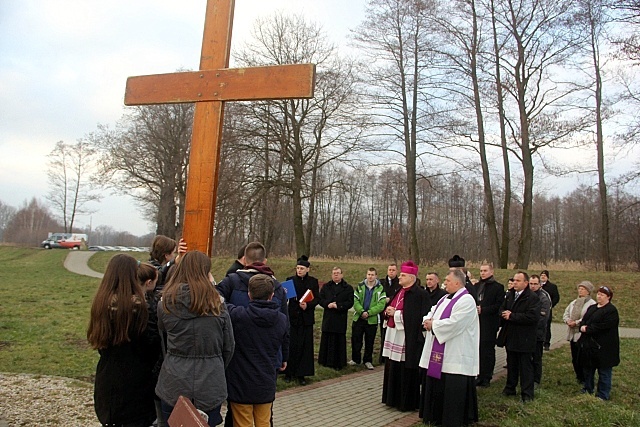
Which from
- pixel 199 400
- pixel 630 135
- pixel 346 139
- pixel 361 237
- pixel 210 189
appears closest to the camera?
pixel 199 400

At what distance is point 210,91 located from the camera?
4.44 m

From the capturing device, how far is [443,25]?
22.5 metres

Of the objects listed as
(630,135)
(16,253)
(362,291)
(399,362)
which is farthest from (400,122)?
(16,253)

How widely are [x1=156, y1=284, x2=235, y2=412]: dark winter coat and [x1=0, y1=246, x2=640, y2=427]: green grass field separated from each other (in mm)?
4214

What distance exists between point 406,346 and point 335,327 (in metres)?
2.94

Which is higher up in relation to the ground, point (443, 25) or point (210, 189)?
point (443, 25)

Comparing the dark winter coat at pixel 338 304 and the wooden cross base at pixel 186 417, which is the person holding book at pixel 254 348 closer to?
the wooden cross base at pixel 186 417

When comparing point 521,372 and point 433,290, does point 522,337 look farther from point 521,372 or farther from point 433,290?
point 433,290

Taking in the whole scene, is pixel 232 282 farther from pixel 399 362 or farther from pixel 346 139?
pixel 346 139

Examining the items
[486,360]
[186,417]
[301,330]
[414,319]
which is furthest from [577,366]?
[186,417]

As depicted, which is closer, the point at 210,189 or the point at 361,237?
the point at 210,189

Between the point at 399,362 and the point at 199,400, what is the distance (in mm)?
4201

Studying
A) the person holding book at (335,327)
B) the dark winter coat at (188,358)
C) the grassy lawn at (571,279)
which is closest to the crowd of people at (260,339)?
the dark winter coat at (188,358)

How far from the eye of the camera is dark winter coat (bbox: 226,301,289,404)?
439 centimetres
